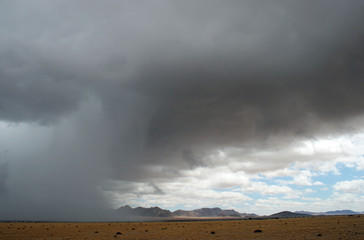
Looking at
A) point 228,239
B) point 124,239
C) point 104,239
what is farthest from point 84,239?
point 228,239

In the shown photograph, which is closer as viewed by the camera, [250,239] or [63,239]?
[250,239]

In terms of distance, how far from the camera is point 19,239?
6041cm

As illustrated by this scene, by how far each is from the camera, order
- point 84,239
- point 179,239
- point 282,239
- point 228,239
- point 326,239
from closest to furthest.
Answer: point 326,239
point 282,239
point 228,239
point 179,239
point 84,239

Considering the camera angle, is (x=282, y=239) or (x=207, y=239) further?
(x=207, y=239)

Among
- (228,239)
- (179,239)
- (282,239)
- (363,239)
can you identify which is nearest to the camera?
(363,239)

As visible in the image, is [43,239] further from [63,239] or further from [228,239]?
[228,239]

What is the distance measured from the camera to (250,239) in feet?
161

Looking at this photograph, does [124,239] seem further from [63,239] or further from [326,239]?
[326,239]

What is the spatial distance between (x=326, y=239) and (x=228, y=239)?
55.1ft

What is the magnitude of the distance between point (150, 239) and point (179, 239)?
656cm

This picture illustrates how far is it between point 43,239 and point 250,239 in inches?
1840

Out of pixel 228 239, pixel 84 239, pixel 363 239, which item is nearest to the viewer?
pixel 363 239

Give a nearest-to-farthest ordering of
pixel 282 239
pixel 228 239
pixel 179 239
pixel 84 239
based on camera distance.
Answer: pixel 282 239, pixel 228 239, pixel 179 239, pixel 84 239

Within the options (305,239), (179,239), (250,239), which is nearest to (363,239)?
(305,239)
